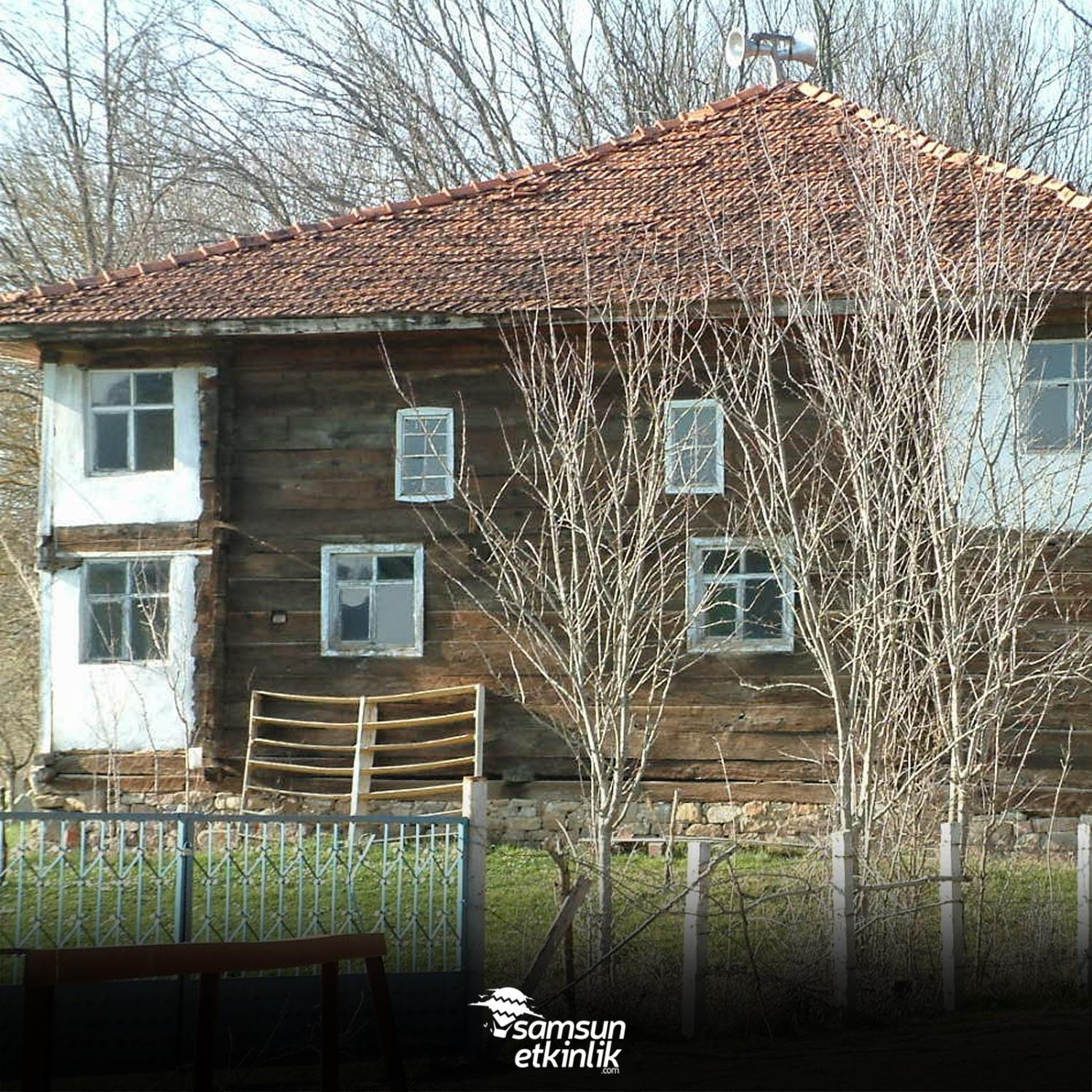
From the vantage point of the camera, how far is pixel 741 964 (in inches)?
363

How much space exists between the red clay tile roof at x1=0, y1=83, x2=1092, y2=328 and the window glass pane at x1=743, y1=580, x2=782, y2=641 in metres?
2.82

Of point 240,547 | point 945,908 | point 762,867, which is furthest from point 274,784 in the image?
point 945,908

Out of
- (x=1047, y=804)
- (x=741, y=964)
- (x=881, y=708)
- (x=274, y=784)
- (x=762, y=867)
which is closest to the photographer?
(x=741, y=964)

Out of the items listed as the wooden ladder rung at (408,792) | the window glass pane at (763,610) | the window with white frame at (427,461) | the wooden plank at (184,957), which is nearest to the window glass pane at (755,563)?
the window glass pane at (763,610)

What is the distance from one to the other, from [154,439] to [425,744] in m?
4.18

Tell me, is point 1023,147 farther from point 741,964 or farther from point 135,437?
point 741,964

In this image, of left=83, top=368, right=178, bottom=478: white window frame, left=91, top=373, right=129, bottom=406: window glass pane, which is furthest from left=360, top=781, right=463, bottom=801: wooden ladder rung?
left=91, top=373, right=129, bottom=406: window glass pane

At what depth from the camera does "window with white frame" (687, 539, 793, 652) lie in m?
15.9

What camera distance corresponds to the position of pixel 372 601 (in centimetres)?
1677

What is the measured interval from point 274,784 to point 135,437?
3731 millimetres

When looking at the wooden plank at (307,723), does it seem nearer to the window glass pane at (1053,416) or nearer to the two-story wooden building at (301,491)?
the two-story wooden building at (301,491)

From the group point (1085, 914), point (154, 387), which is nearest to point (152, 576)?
point (154, 387)

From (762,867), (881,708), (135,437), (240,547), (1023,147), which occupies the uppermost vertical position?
(1023,147)

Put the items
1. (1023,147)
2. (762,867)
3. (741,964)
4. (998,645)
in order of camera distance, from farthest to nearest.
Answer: (1023,147)
(762,867)
(998,645)
(741,964)
